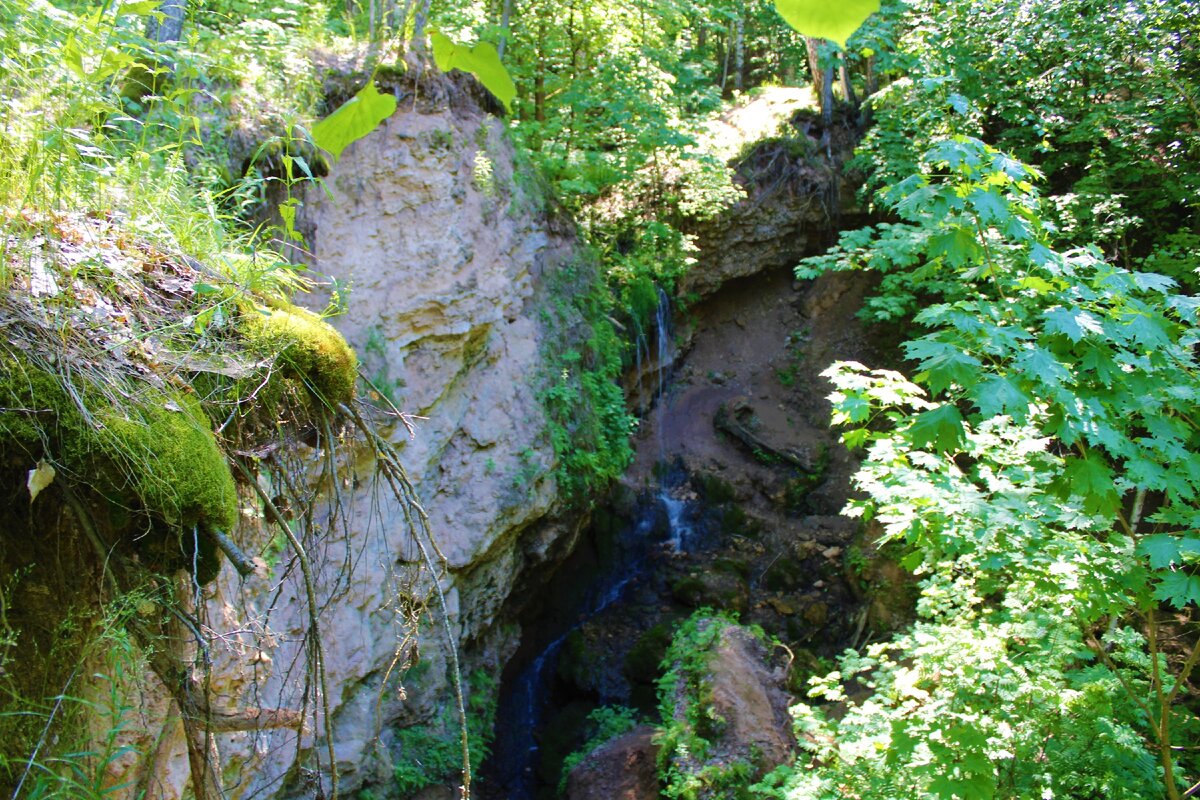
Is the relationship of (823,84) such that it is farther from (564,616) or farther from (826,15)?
(826,15)

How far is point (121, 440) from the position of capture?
1.46m

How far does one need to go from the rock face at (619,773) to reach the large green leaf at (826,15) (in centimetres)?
601

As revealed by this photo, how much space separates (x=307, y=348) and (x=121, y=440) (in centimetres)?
59

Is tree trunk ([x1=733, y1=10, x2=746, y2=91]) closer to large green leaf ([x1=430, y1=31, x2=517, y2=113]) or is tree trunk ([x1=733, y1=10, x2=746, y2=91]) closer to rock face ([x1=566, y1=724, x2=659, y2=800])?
rock face ([x1=566, y1=724, x2=659, y2=800])

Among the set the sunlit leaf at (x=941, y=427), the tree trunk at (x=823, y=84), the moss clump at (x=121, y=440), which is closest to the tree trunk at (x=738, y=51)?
the tree trunk at (x=823, y=84)

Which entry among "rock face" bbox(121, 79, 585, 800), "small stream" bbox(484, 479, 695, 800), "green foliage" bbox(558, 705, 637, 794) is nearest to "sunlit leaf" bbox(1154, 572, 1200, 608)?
"rock face" bbox(121, 79, 585, 800)

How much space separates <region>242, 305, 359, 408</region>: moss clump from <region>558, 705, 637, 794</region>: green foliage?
534 centimetres

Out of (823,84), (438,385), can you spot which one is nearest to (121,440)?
(438,385)

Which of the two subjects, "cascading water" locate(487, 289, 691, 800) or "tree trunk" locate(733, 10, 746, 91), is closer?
"cascading water" locate(487, 289, 691, 800)

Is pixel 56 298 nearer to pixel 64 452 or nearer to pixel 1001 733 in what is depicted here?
pixel 64 452

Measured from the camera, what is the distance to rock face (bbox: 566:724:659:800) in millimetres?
5814

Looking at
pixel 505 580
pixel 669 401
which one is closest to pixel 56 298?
pixel 505 580

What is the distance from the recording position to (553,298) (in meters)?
7.51

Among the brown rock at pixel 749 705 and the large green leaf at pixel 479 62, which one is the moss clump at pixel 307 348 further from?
the brown rock at pixel 749 705
